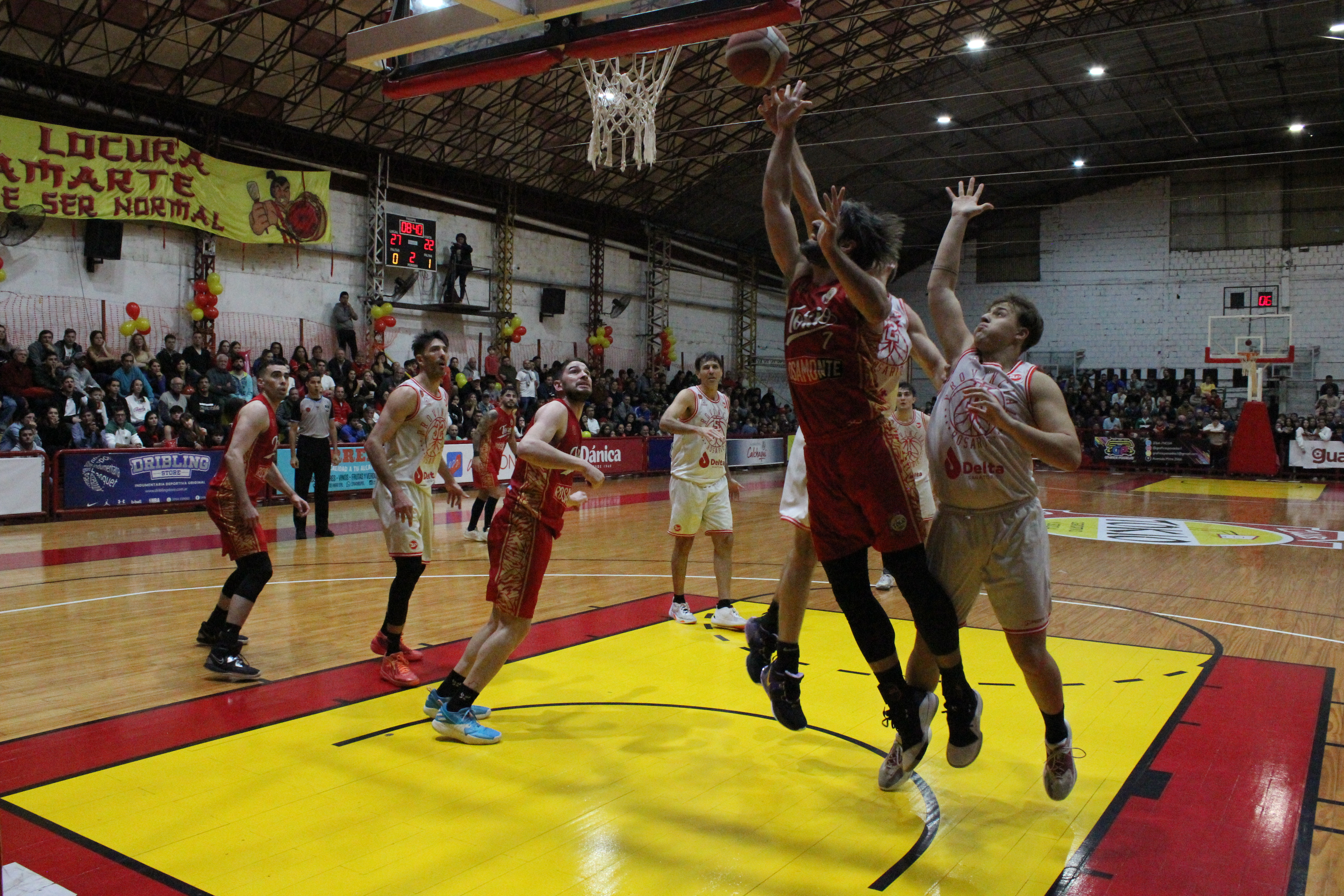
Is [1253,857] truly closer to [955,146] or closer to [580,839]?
[580,839]

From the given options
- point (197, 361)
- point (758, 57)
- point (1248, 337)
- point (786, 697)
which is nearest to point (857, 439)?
point (786, 697)

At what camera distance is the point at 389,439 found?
18.3ft

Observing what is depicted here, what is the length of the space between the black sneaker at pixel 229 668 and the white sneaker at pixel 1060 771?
165 inches

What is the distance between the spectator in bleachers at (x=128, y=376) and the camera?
14117 millimetres

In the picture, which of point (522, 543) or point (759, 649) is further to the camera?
point (522, 543)

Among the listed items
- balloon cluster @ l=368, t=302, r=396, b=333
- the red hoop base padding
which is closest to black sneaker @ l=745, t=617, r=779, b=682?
balloon cluster @ l=368, t=302, r=396, b=333

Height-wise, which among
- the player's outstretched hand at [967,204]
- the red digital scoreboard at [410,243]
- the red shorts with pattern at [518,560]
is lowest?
the red shorts with pattern at [518,560]

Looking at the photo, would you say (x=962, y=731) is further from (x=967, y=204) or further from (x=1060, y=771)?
(x=967, y=204)

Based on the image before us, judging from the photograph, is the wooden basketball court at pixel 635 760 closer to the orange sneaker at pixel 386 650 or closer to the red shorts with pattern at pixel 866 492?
the orange sneaker at pixel 386 650

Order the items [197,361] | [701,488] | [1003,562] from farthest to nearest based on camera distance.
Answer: [197,361]
[701,488]
[1003,562]

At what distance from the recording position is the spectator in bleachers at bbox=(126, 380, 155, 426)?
13875 millimetres

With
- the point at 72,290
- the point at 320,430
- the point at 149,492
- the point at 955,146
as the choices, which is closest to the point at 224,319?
the point at 72,290

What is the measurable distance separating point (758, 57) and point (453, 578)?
6.10m

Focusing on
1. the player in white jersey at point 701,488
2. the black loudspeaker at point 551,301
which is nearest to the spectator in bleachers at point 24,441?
the player in white jersey at point 701,488
